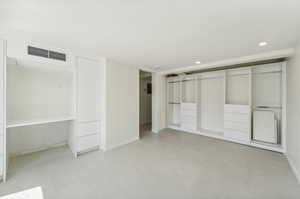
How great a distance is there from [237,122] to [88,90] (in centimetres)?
402

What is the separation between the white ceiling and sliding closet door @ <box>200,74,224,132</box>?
1.93 m

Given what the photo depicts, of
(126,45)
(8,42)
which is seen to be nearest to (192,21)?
(126,45)

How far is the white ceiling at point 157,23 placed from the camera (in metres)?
1.41

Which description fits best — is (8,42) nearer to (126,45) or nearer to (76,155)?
(126,45)

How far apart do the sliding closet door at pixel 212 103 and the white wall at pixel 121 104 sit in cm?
241

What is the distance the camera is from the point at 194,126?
4824 millimetres

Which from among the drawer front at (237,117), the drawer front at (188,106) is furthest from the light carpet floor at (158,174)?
the drawer front at (188,106)

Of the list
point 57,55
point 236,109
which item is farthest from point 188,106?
point 57,55

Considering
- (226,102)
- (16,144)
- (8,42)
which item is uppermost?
(8,42)

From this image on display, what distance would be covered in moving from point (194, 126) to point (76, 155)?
3.65 metres

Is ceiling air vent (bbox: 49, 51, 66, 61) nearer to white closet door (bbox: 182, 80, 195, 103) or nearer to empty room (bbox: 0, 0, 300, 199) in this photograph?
empty room (bbox: 0, 0, 300, 199)

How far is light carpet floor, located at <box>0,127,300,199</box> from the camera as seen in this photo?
6.17 feet

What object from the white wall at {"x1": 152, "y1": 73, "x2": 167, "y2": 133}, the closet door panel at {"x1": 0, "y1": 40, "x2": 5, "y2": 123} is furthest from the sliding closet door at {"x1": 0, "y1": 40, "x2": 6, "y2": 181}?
the white wall at {"x1": 152, "y1": 73, "x2": 167, "y2": 133}

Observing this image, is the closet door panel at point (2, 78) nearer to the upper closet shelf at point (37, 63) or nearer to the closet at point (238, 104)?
the upper closet shelf at point (37, 63)
